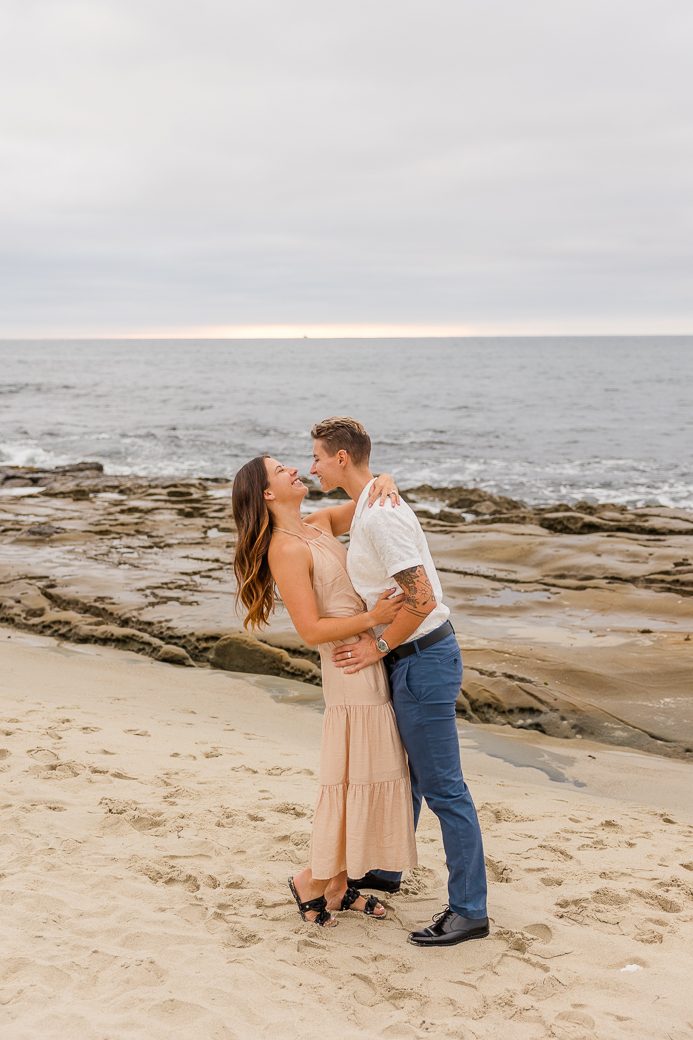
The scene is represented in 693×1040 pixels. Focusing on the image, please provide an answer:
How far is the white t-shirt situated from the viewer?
2867mm

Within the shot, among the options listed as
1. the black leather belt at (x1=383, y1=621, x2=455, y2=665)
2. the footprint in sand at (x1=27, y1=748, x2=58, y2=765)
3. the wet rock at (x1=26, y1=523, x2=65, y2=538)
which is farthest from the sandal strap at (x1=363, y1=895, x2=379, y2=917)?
the wet rock at (x1=26, y1=523, x2=65, y2=538)

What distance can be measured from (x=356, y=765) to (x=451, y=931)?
77 cm

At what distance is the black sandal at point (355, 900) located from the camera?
3.40 m

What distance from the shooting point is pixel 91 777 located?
180 inches

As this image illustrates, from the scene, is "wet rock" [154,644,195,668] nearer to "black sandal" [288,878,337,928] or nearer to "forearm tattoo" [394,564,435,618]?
"black sandal" [288,878,337,928]

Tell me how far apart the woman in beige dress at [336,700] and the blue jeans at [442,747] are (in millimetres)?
109

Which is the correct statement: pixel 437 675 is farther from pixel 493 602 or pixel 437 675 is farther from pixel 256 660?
pixel 493 602

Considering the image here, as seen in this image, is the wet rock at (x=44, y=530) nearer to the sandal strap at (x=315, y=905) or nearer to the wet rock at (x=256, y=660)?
the wet rock at (x=256, y=660)

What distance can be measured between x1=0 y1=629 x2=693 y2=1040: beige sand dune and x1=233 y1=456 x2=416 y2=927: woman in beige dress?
0.42 m

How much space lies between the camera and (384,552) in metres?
2.88

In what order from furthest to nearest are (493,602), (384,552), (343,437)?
(493,602)
(343,437)
(384,552)

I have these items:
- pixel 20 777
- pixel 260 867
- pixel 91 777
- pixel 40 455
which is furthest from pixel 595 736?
pixel 40 455

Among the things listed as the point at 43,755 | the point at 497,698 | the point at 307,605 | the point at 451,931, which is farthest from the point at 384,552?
the point at 497,698

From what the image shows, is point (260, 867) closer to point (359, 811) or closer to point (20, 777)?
point (359, 811)
